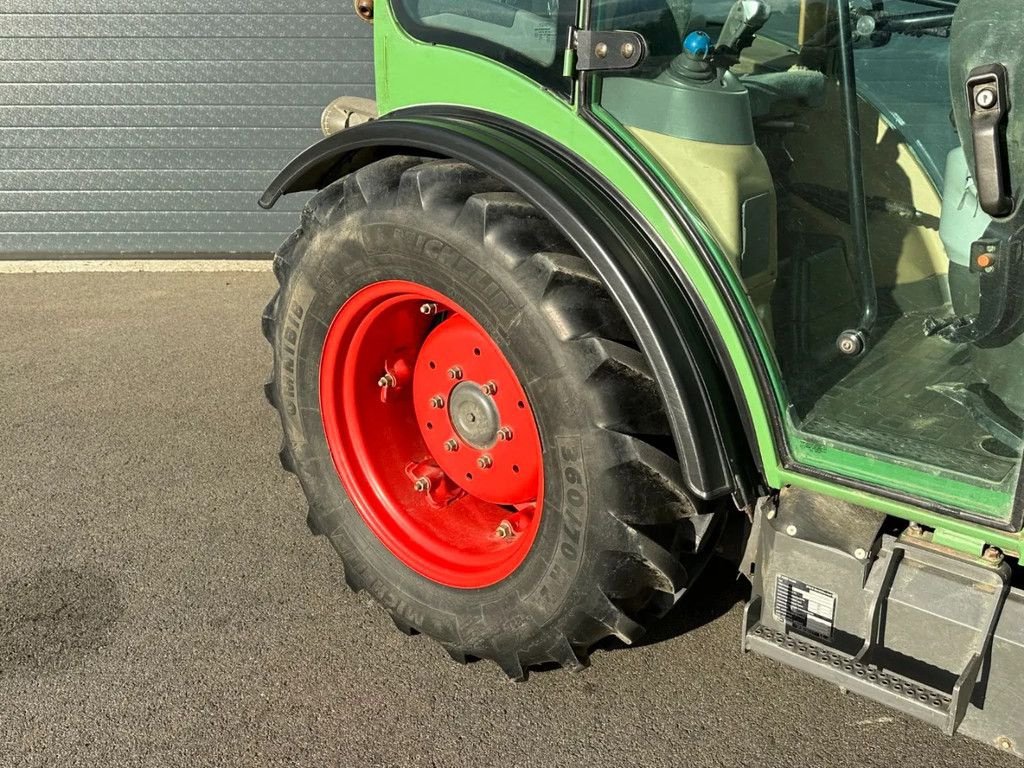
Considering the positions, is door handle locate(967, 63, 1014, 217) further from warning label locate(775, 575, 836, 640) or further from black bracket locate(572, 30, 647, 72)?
warning label locate(775, 575, 836, 640)

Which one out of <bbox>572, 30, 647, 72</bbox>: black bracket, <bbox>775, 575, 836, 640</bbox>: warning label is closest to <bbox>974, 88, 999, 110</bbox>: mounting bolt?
<bbox>572, 30, 647, 72</bbox>: black bracket

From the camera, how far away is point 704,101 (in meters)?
1.79

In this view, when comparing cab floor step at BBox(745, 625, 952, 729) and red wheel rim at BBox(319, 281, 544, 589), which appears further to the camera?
red wheel rim at BBox(319, 281, 544, 589)

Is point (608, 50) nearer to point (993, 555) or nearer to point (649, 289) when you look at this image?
point (649, 289)

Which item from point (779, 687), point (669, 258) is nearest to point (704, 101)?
point (669, 258)

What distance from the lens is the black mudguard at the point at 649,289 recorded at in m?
1.80

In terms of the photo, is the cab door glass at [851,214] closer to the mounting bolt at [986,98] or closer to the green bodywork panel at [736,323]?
the green bodywork panel at [736,323]

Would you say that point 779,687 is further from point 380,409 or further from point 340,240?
point 340,240

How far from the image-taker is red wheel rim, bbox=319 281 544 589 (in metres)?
2.21

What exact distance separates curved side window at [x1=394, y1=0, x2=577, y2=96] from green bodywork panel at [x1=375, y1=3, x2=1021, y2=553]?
0.03 metres

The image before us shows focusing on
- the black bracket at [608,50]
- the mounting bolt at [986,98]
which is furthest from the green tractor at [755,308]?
the mounting bolt at [986,98]

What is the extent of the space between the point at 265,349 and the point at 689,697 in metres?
3.00

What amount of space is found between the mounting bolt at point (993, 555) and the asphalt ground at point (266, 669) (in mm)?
588

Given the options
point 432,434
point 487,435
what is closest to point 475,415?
point 487,435
